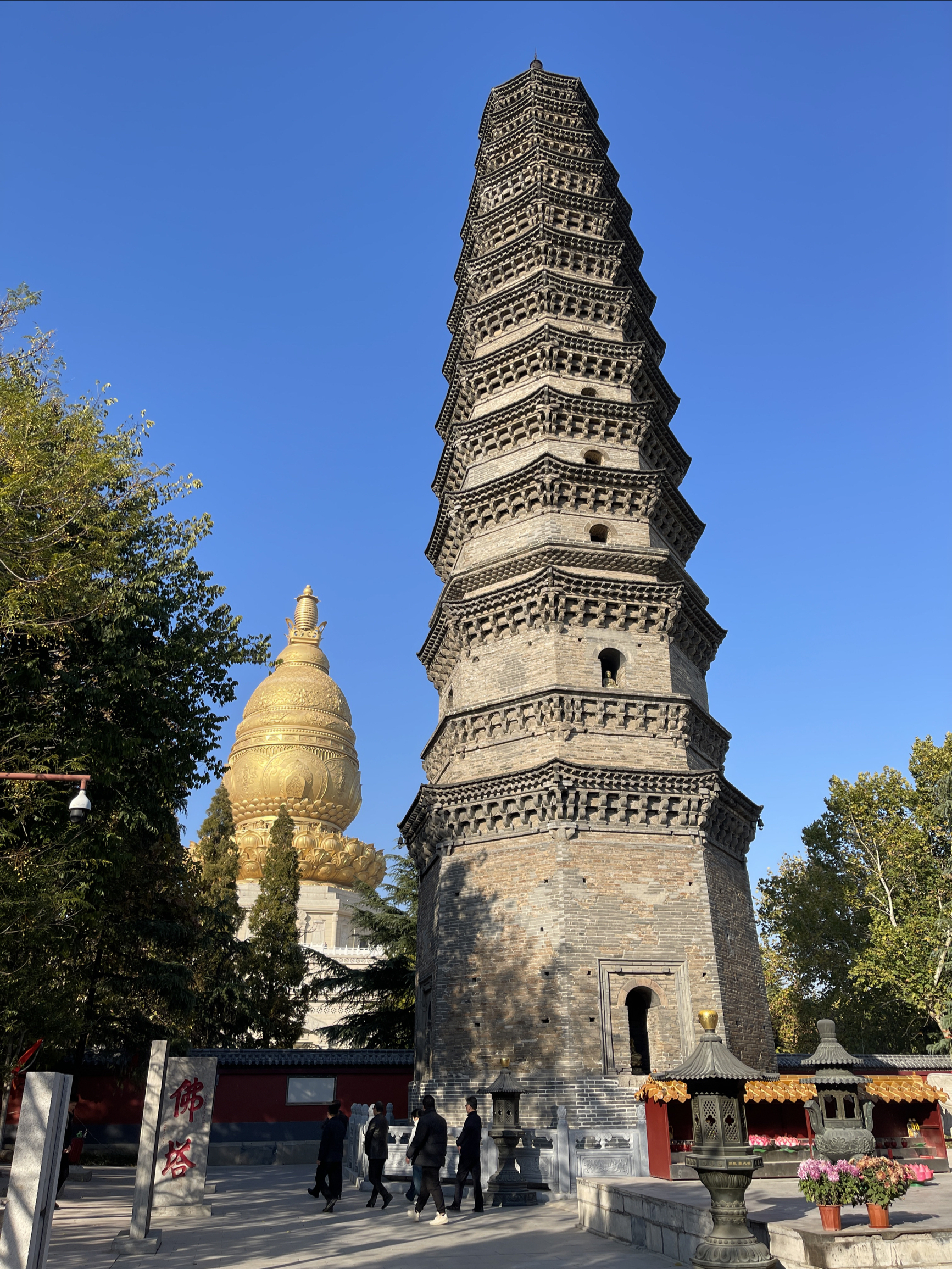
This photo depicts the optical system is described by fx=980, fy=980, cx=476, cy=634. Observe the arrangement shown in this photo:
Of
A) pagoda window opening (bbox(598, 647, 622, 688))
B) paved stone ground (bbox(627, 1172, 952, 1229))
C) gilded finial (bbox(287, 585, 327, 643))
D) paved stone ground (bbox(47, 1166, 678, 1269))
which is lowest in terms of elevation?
paved stone ground (bbox(47, 1166, 678, 1269))

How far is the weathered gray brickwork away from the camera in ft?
52.4

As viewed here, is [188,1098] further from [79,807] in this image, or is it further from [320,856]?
[320,856]

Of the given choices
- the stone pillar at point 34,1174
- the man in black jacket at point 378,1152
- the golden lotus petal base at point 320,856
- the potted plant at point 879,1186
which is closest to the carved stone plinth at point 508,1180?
the man in black jacket at point 378,1152

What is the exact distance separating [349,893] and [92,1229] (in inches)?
1162

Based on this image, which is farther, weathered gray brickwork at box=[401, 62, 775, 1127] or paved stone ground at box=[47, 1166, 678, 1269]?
weathered gray brickwork at box=[401, 62, 775, 1127]

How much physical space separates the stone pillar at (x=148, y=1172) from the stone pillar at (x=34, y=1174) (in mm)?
3761

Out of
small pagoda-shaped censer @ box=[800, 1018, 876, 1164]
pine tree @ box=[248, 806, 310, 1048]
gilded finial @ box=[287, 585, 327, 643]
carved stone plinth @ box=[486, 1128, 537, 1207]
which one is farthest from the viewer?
gilded finial @ box=[287, 585, 327, 643]

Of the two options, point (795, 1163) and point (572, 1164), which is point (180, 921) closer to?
point (572, 1164)

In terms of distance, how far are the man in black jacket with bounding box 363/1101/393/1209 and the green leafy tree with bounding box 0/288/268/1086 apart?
4215mm

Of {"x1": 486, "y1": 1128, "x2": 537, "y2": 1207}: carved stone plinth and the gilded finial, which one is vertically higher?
the gilded finial

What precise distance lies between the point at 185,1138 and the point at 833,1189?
786 centimetres

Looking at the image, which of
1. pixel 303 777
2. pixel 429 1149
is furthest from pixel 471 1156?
pixel 303 777

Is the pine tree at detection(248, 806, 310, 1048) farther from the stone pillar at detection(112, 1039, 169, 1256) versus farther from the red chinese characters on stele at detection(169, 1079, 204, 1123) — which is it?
the stone pillar at detection(112, 1039, 169, 1256)

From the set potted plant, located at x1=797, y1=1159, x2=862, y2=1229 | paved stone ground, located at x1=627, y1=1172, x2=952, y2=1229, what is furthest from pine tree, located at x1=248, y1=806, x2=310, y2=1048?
potted plant, located at x1=797, y1=1159, x2=862, y2=1229
